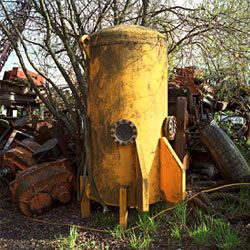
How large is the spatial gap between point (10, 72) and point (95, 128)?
6.72 meters

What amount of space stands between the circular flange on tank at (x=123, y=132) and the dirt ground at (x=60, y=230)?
857mm

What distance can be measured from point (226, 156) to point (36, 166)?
227 cm

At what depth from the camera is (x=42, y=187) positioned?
13.5 feet

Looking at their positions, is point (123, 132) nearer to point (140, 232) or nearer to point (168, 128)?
point (168, 128)

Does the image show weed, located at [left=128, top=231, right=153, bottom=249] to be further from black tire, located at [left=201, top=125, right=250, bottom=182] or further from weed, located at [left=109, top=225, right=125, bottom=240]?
black tire, located at [left=201, top=125, right=250, bottom=182]

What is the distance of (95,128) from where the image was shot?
3770 mm

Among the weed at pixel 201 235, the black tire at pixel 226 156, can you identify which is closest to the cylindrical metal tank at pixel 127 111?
the weed at pixel 201 235

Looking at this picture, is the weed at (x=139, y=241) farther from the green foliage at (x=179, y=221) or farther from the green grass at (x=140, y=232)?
the green foliage at (x=179, y=221)

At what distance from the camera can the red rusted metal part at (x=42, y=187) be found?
409 centimetres

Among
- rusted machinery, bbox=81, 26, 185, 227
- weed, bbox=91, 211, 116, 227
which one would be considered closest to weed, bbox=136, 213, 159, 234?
rusted machinery, bbox=81, 26, 185, 227

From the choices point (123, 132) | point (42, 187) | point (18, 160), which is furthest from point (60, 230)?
point (18, 160)

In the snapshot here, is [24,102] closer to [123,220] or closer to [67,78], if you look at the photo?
[67,78]

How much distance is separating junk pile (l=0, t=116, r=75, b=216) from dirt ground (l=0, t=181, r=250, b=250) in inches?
5.8

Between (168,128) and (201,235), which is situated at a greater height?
(168,128)
